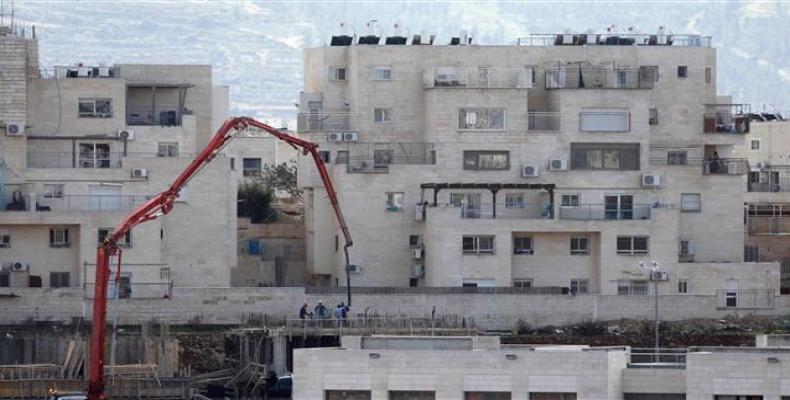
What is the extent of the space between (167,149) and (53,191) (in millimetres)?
4755

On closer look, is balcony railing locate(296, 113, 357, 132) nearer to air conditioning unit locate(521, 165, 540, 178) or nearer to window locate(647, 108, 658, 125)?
air conditioning unit locate(521, 165, 540, 178)

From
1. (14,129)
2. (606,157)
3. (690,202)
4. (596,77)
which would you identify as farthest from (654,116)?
(14,129)

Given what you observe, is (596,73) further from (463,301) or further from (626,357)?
(626,357)

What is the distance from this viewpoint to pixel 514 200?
126 m

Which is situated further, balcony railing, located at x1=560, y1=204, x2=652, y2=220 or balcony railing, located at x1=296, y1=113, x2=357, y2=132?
balcony railing, located at x1=296, y1=113, x2=357, y2=132

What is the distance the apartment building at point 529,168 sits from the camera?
124 m

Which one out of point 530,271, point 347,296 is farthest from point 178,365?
point 530,271

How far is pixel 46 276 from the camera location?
12094cm

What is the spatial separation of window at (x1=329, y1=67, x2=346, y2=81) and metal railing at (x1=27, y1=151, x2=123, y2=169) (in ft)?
32.9

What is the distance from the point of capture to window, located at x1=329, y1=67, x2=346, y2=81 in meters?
129

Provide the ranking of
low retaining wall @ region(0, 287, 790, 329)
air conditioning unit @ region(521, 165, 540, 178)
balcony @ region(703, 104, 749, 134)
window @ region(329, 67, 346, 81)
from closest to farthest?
1. low retaining wall @ region(0, 287, 790, 329)
2. air conditioning unit @ region(521, 165, 540, 178)
3. window @ region(329, 67, 346, 81)
4. balcony @ region(703, 104, 749, 134)

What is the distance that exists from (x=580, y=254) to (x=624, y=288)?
6.88ft

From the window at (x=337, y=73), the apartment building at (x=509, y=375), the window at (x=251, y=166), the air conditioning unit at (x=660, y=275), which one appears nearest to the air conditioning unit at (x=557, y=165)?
the air conditioning unit at (x=660, y=275)

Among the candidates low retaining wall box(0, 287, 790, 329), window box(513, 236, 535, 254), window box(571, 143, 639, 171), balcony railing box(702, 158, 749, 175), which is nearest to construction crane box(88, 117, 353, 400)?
low retaining wall box(0, 287, 790, 329)
